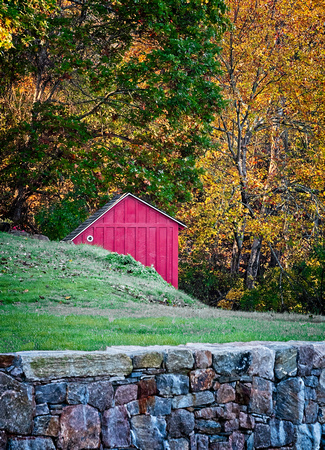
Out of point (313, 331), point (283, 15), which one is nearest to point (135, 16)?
point (283, 15)

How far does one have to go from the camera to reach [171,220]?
1794 cm

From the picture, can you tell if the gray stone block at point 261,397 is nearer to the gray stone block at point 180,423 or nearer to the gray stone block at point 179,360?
the gray stone block at point 180,423

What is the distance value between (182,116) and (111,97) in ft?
8.75

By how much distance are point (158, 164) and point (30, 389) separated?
44.3 ft

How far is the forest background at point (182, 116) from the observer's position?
15.2 m

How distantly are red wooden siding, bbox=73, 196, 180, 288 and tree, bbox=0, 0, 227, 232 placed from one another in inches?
33.2

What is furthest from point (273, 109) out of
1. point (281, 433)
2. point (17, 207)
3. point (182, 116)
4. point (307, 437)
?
point (281, 433)

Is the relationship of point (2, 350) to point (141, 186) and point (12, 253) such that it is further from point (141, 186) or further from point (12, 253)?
point (141, 186)

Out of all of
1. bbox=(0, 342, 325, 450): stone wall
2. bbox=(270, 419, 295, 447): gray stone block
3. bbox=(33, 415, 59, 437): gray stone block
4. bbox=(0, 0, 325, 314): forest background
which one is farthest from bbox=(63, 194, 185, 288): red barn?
bbox=(33, 415, 59, 437): gray stone block

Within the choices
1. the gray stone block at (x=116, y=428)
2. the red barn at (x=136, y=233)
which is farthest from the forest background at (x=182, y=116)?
the gray stone block at (x=116, y=428)

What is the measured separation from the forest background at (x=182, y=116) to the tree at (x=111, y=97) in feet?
0.18

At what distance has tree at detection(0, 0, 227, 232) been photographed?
15.1 m

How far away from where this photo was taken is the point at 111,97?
59.0 ft

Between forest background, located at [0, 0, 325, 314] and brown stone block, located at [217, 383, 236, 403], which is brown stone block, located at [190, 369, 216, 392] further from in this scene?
forest background, located at [0, 0, 325, 314]
